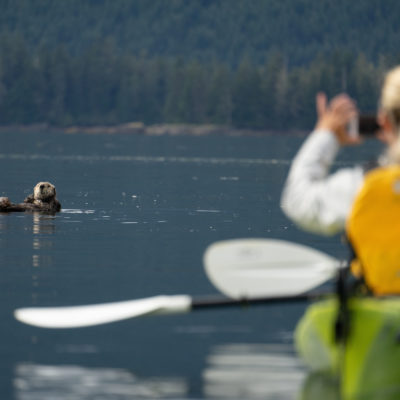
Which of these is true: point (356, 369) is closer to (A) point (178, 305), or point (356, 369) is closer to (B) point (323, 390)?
(B) point (323, 390)

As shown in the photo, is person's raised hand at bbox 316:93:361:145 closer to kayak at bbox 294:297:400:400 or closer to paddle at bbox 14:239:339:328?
kayak at bbox 294:297:400:400

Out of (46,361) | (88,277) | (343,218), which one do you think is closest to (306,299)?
(343,218)

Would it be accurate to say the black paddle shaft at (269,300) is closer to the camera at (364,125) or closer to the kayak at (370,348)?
the kayak at (370,348)

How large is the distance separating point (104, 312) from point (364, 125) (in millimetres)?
3026

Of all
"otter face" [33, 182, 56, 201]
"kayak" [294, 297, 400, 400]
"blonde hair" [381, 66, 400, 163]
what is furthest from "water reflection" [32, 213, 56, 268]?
"blonde hair" [381, 66, 400, 163]

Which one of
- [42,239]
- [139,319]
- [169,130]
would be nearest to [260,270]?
[139,319]

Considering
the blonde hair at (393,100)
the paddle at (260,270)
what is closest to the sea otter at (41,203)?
the paddle at (260,270)

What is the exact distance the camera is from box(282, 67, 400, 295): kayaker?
748 cm

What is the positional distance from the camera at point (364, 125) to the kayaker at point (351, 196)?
1.2 inches

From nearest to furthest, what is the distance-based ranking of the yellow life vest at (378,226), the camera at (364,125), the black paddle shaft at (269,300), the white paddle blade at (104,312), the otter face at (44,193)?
the yellow life vest at (378,226) < the camera at (364,125) < the black paddle shaft at (269,300) < the white paddle blade at (104,312) < the otter face at (44,193)

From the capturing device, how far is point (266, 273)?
8.71 metres

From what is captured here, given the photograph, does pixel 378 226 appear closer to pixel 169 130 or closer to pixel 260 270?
pixel 260 270

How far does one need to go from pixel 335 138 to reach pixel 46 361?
127 inches

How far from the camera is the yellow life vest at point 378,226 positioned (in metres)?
7.48
